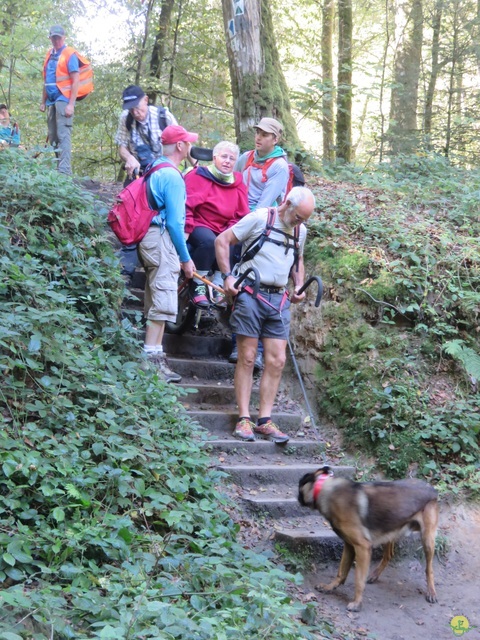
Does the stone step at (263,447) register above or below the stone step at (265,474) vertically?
above

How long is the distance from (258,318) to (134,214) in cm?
167

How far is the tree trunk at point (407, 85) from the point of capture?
14445 mm

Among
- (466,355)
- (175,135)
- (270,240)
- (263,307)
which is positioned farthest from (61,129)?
(466,355)

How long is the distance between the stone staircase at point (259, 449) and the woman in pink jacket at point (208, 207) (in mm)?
747

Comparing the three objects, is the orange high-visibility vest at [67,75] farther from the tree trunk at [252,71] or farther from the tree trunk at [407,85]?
the tree trunk at [407,85]

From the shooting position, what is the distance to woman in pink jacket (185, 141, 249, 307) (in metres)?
7.69

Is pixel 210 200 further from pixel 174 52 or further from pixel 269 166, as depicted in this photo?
pixel 174 52

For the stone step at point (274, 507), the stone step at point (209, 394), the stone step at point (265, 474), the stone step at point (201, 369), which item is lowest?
the stone step at point (274, 507)

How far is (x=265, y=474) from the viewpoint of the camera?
6.14m

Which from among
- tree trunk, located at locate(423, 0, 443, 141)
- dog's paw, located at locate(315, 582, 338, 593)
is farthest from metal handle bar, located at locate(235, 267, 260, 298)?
tree trunk, located at locate(423, 0, 443, 141)

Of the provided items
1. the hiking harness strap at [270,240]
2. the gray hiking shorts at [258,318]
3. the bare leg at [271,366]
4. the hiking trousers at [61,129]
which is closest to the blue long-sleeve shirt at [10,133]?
the hiking trousers at [61,129]

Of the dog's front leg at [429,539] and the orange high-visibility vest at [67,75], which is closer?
the dog's front leg at [429,539]

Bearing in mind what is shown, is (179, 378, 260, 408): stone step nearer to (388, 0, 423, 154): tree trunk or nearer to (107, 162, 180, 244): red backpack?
(107, 162, 180, 244): red backpack

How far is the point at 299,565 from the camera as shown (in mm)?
5281
